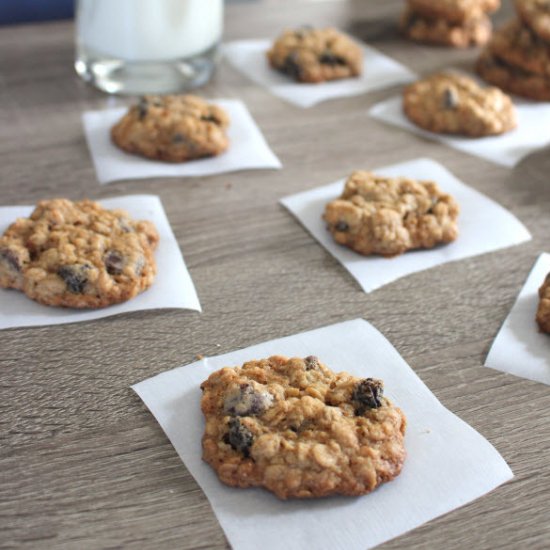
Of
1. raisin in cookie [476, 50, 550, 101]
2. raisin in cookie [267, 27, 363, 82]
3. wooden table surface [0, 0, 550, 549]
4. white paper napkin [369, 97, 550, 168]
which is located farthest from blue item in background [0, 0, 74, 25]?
raisin in cookie [476, 50, 550, 101]

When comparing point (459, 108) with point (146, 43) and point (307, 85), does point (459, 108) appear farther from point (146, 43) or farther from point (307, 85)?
point (146, 43)

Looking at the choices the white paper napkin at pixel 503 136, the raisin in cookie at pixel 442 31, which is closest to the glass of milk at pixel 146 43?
the white paper napkin at pixel 503 136

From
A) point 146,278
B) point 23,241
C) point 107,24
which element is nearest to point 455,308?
point 146,278

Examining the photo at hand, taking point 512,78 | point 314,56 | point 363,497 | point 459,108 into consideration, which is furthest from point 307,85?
point 363,497

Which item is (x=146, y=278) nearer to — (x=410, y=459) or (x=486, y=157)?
(x=410, y=459)

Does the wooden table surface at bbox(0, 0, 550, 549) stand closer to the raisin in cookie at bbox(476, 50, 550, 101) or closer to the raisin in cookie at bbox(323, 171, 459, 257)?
the raisin in cookie at bbox(323, 171, 459, 257)

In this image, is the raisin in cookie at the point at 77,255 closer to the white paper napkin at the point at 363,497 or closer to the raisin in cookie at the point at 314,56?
the white paper napkin at the point at 363,497

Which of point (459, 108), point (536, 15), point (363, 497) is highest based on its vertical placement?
point (536, 15)
